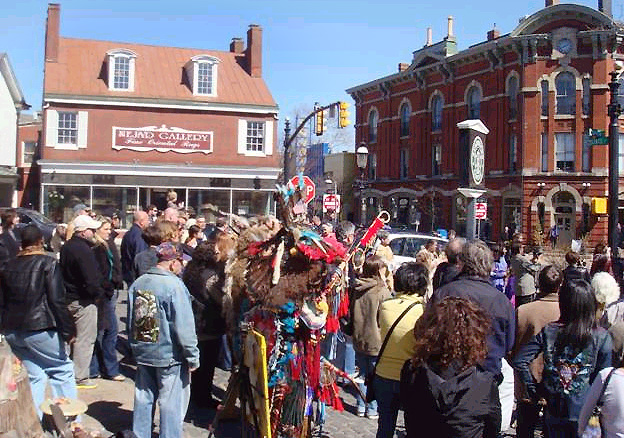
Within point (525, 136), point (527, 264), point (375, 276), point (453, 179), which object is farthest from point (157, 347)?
point (453, 179)

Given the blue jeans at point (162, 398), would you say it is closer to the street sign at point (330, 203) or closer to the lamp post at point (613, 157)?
the lamp post at point (613, 157)

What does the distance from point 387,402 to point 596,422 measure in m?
1.72

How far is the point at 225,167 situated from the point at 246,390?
26.6m

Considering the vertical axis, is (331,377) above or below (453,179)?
below

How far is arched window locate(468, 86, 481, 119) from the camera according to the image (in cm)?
4038

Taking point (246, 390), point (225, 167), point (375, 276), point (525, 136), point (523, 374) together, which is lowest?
point (246, 390)

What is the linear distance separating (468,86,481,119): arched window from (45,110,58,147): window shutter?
2394 centimetres

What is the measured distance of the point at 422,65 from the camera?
45719mm

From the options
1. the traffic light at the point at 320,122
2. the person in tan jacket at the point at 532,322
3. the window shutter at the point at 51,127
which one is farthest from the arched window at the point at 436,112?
the person in tan jacket at the point at 532,322

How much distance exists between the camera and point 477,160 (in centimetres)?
1287

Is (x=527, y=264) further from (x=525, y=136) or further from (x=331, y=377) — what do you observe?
(x=525, y=136)

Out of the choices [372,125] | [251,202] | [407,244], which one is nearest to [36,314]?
[407,244]

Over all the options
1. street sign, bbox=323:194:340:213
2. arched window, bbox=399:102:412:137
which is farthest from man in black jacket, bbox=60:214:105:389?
arched window, bbox=399:102:412:137

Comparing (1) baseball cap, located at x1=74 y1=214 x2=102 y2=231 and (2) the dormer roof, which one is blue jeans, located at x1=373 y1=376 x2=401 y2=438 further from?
(2) the dormer roof
